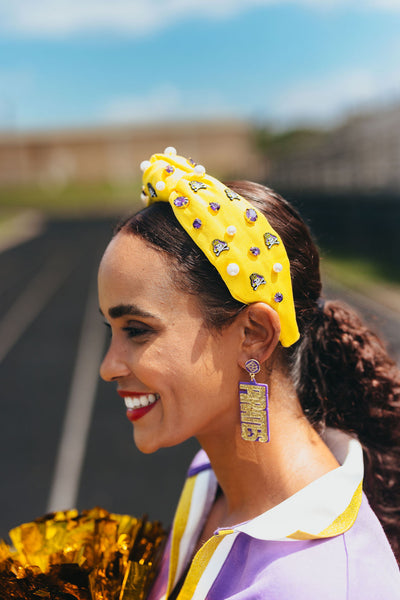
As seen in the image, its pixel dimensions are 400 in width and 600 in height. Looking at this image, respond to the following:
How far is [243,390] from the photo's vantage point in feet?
5.01

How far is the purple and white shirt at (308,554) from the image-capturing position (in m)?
1.23

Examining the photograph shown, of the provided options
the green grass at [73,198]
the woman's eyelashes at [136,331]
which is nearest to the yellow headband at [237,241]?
the woman's eyelashes at [136,331]

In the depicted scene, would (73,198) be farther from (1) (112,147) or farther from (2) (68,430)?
(2) (68,430)

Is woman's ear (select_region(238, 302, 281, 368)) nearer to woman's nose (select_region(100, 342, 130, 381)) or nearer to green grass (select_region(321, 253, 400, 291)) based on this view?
woman's nose (select_region(100, 342, 130, 381))

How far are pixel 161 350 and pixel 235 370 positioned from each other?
0.18 metres

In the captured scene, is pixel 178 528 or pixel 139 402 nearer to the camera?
pixel 139 402

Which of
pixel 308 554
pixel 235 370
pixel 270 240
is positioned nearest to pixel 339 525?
pixel 308 554

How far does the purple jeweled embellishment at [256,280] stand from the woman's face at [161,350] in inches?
4.5

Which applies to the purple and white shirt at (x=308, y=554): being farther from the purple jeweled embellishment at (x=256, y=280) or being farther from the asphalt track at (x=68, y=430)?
→ the asphalt track at (x=68, y=430)

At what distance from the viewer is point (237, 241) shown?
1.46m

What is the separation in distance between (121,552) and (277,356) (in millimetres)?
608

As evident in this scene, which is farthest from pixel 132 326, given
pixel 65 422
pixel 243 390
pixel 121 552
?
pixel 65 422

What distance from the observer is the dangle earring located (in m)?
1.50

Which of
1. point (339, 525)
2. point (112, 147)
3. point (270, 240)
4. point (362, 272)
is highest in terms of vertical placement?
point (270, 240)
